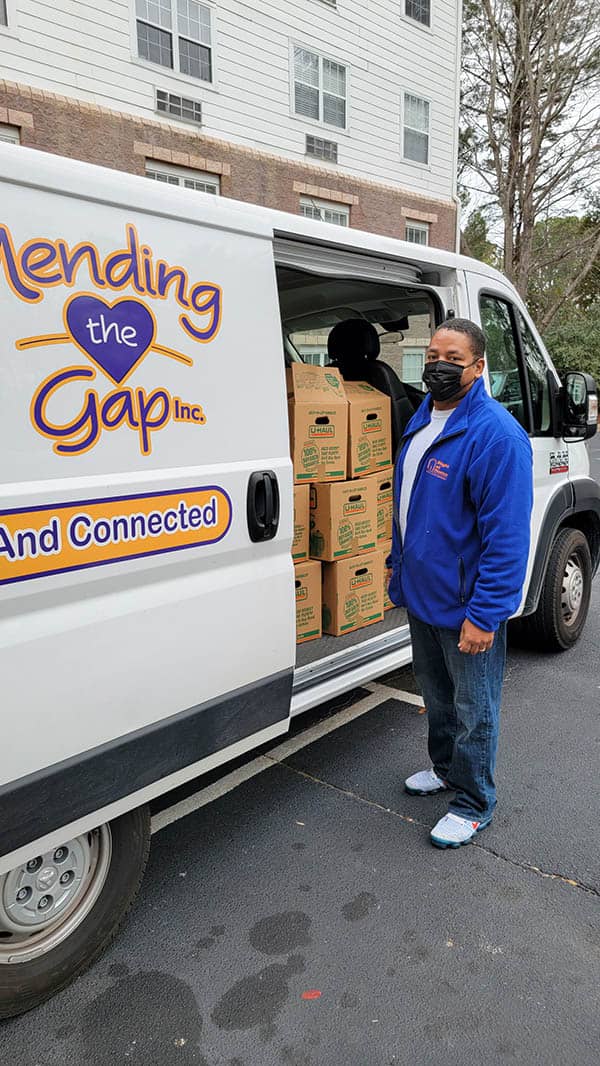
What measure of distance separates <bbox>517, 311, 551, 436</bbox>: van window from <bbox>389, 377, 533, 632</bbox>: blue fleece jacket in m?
1.51

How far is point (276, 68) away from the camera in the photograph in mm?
12852

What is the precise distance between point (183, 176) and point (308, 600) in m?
10.7

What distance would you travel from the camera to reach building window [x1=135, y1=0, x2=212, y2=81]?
1135 centimetres

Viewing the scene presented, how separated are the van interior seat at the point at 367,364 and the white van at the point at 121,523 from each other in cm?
128

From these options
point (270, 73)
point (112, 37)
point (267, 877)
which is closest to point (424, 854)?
point (267, 877)

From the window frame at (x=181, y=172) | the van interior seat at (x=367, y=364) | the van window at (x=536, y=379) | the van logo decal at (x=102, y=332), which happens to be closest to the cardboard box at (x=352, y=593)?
the van interior seat at (x=367, y=364)

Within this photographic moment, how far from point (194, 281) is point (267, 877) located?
6.65 ft

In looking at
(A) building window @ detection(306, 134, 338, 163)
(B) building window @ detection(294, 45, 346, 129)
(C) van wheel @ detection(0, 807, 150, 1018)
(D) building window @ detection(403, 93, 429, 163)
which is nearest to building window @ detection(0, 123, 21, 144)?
(B) building window @ detection(294, 45, 346, 129)

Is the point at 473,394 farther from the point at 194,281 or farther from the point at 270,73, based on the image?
the point at 270,73

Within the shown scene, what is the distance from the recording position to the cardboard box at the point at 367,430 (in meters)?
3.54

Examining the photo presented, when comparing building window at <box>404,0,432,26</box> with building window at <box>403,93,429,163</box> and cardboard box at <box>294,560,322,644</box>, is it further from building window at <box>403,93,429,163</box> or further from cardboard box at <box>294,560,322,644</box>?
cardboard box at <box>294,560,322,644</box>

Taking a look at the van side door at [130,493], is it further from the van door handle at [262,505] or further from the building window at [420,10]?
the building window at [420,10]

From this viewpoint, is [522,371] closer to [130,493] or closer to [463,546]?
[463,546]

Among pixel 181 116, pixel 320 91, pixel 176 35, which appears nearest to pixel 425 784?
pixel 181 116
